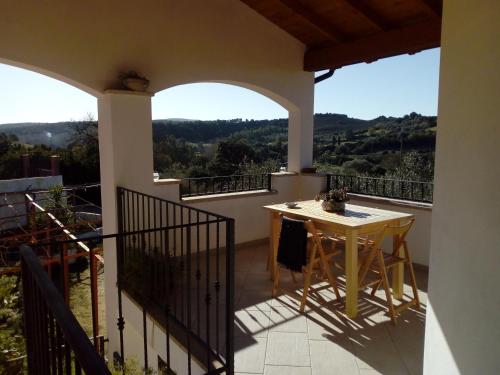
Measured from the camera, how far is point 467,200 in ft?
5.11

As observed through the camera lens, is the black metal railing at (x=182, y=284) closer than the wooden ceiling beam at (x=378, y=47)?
Yes

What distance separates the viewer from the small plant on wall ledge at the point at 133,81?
4.09m

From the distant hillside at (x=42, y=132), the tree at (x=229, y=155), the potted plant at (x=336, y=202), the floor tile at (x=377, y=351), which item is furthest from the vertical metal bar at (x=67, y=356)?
the distant hillside at (x=42, y=132)

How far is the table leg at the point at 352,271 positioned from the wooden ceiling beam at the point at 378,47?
8.61ft

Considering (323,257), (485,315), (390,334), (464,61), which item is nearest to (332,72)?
(323,257)

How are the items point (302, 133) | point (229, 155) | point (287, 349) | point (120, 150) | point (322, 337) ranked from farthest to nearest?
1. point (229, 155)
2. point (302, 133)
3. point (120, 150)
4. point (322, 337)
5. point (287, 349)

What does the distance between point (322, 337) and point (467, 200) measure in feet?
6.02

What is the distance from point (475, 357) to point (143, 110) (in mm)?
3884

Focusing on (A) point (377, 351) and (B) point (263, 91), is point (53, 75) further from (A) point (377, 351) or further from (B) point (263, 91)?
(A) point (377, 351)

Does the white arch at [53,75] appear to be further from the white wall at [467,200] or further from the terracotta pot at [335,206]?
the white wall at [467,200]

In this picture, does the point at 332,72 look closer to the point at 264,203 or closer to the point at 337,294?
the point at 264,203

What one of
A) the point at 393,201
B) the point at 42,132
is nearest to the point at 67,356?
the point at 393,201

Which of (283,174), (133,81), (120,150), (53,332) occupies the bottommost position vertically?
(53,332)

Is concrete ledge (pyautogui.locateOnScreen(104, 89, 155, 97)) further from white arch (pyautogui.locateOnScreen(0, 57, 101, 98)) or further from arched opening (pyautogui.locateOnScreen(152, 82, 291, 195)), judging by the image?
arched opening (pyautogui.locateOnScreen(152, 82, 291, 195))
